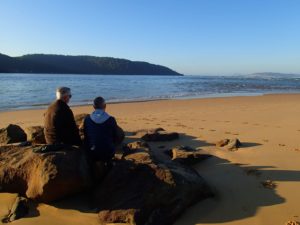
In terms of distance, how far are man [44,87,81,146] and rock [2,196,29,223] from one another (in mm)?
1200

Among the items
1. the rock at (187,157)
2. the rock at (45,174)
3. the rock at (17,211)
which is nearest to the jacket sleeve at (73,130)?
the rock at (45,174)

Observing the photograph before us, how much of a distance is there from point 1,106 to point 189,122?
14.0 m

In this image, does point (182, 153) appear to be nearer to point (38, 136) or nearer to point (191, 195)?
point (191, 195)

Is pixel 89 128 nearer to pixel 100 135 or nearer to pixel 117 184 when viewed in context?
pixel 100 135

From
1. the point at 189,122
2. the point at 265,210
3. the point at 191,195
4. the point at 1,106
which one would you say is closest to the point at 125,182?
the point at 191,195

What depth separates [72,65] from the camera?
149375 mm

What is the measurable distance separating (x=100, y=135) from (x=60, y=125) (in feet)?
2.23

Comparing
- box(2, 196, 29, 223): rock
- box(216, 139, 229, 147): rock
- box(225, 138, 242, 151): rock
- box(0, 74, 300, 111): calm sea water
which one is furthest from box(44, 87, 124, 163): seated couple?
box(0, 74, 300, 111): calm sea water

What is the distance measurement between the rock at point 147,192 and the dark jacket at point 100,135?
374 millimetres

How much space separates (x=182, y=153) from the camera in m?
7.70

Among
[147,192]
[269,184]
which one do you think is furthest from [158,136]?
[147,192]

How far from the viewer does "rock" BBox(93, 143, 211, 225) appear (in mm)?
5059

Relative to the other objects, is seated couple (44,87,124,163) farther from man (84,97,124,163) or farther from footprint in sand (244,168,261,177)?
footprint in sand (244,168,261,177)

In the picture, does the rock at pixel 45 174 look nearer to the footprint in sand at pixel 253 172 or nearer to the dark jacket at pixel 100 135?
the dark jacket at pixel 100 135
